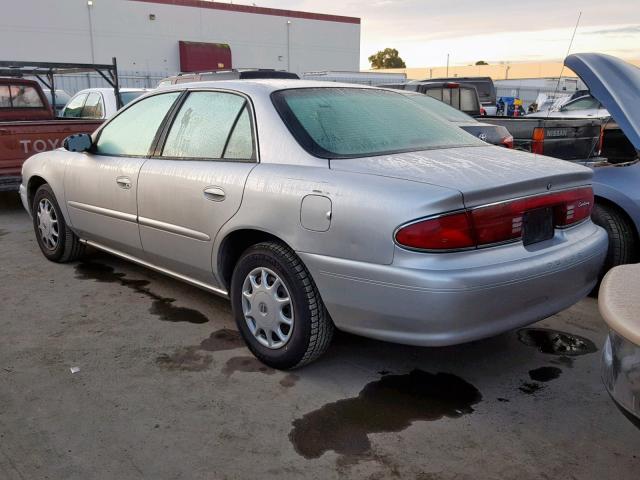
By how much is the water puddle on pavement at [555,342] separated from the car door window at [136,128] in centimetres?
280

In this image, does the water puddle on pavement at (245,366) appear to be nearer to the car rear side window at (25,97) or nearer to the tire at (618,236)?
the tire at (618,236)

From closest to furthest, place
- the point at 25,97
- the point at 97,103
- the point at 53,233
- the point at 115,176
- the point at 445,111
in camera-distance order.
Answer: the point at 115,176
the point at 53,233
the point at 445,111
the point at 25,97
the point at 97,103

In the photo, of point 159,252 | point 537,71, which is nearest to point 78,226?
point 159,252

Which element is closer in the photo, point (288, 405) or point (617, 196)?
point (288, 405)

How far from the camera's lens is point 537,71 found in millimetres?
58625

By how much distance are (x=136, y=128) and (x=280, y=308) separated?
1.99 meters

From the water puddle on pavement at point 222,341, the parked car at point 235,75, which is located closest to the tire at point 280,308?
the water puddle on pavement at point 222,341

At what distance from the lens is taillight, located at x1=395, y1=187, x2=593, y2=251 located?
265 centimetres

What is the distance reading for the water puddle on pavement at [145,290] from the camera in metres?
4.21

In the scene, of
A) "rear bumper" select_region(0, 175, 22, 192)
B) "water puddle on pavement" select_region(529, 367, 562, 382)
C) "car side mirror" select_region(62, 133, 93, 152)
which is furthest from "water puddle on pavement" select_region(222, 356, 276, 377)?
"rear bumper" select_region(0, 175, 22, 192)

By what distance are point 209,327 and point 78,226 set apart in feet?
5.64

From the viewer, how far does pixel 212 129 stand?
378cm

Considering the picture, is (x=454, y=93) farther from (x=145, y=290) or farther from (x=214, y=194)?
(x=214, y=194)

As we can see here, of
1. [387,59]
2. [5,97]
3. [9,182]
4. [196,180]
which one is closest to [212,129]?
[196,180]
